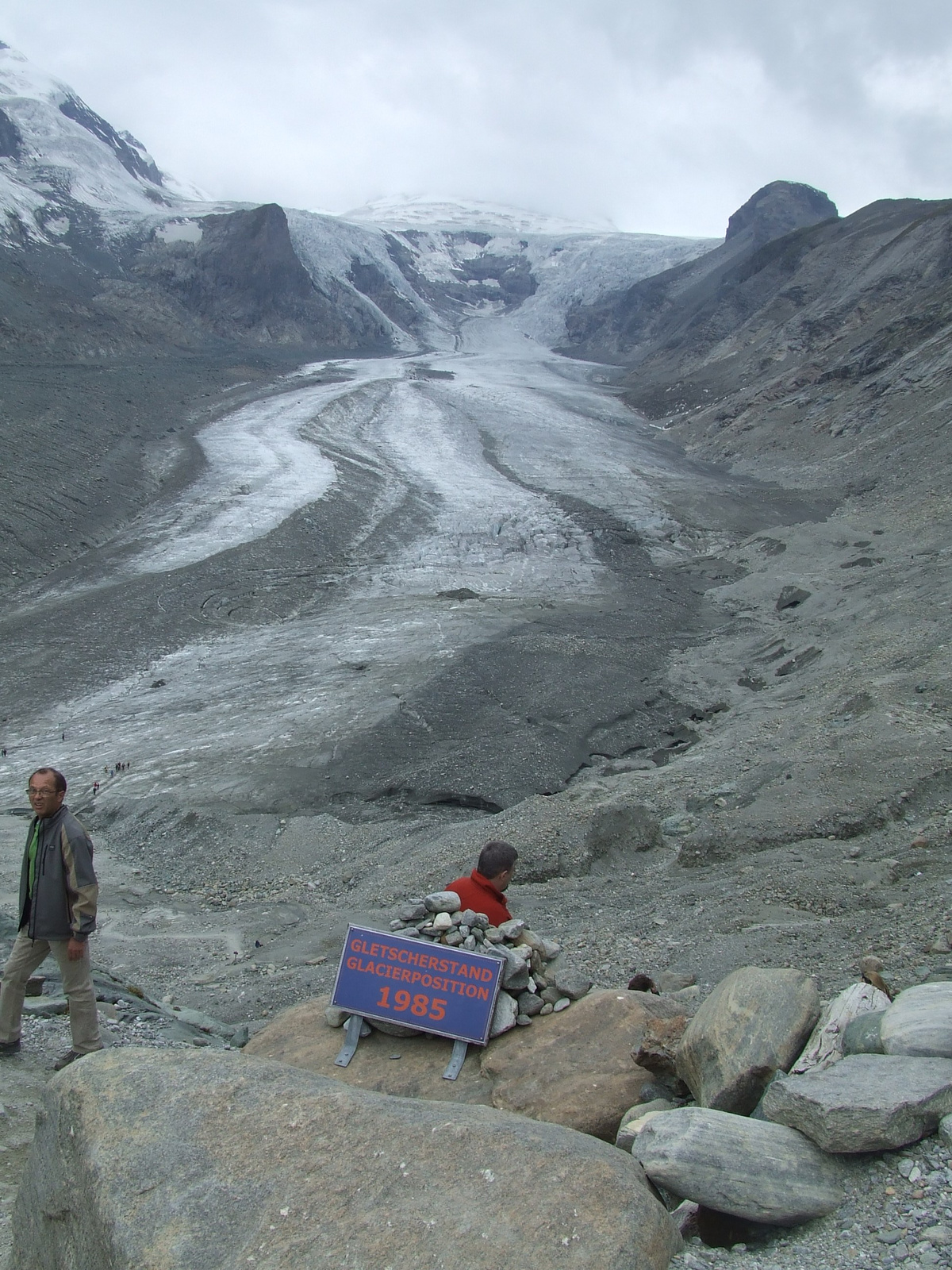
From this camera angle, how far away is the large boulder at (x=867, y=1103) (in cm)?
273

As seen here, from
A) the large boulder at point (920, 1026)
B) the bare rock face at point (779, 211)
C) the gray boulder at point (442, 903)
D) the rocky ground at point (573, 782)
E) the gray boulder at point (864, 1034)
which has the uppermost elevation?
the bare rock face at point (779, 211)

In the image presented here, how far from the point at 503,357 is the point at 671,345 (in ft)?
45.0

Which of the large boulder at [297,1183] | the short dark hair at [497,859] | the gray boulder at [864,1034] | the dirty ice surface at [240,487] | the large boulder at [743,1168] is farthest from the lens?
the dirty ice surface at [240,487]

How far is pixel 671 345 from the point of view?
2210 inches

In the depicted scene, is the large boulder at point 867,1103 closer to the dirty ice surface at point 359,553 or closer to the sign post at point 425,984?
the sign post at point 425,984

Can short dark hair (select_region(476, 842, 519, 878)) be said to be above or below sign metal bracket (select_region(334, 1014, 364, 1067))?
above

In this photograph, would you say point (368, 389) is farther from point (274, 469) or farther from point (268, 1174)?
point (268, 1174)

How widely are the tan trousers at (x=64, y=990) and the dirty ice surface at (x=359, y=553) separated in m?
6.34

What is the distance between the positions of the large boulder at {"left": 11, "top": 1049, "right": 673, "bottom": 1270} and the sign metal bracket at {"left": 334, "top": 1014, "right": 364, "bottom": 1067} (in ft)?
3.03

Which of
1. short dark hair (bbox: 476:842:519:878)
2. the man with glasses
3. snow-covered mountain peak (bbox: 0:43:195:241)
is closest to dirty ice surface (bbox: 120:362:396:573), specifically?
the man with glasses

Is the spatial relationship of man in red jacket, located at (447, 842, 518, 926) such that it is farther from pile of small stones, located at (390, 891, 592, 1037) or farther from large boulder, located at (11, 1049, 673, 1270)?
large boulder, located at (11, 1049, 673, 1270)

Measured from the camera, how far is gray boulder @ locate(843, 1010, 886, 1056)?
126 inches

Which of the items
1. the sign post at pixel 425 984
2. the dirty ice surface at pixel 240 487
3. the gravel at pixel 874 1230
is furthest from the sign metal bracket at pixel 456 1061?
the dirty ice surface at pixel 240 487

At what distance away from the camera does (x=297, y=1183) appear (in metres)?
2.59
